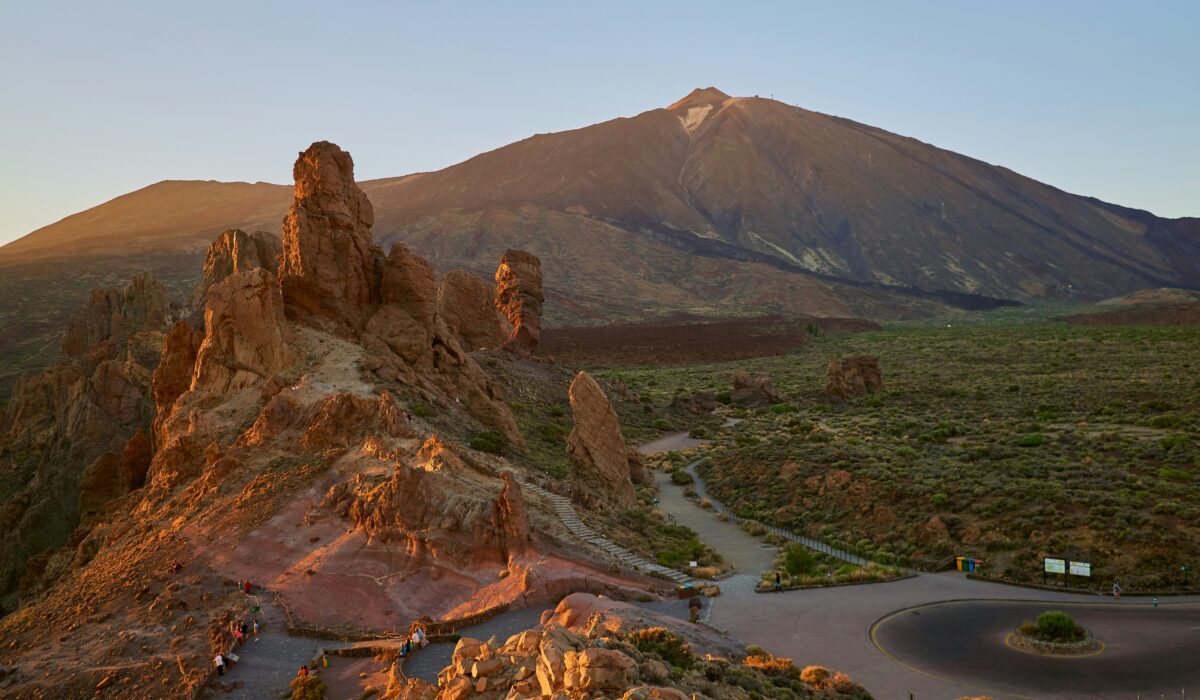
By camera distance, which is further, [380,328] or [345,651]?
[380,328]

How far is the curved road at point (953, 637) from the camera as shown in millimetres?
18844

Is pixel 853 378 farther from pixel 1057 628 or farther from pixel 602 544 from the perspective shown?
pixel 1057 628

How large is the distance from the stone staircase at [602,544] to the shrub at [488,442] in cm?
604

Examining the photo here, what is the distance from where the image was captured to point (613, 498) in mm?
36438

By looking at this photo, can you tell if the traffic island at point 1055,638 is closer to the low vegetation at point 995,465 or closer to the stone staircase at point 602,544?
the low vegetation at point 995,465

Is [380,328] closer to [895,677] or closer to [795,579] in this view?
[795,579]

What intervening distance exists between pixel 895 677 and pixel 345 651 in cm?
1207

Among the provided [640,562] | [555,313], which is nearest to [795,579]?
[640,562]

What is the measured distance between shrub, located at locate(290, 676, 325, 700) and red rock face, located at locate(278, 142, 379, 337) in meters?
23.3

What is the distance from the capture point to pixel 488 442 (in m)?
37.2

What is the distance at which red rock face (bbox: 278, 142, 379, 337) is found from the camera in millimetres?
39500

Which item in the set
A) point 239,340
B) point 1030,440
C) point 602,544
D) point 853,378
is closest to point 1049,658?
point 602,544

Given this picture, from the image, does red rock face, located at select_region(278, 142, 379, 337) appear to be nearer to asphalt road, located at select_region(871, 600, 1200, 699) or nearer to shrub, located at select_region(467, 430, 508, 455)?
shrub, located at select_region(467, 430, 508, 455)

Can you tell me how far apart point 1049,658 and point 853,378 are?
5112 cm
